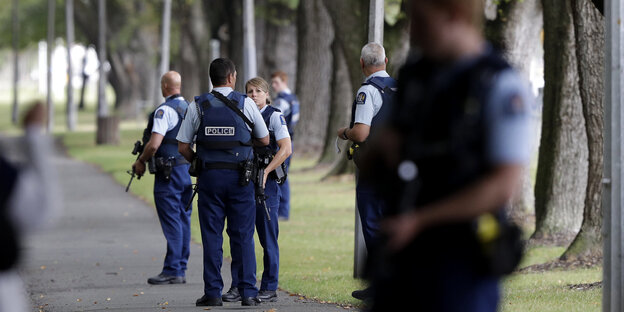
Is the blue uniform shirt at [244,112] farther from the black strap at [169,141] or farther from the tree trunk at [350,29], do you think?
the tree trunk at [350,29]

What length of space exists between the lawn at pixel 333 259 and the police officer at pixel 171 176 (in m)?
0.95

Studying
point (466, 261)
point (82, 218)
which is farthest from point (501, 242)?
point (82, 218)

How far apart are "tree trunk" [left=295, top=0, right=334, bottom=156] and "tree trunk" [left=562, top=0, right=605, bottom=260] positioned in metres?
19.9

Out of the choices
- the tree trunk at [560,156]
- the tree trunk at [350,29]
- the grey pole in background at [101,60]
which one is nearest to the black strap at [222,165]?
the tree trunk at [560,156]

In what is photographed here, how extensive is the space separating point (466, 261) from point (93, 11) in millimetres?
51927

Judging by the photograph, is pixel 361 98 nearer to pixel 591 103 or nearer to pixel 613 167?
pixel 613 167

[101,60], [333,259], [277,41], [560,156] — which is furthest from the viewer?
[101,60]

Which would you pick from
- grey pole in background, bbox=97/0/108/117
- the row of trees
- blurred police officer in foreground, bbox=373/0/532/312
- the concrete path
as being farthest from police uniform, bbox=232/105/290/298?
grey pole in background, bbox=97/0/108/117

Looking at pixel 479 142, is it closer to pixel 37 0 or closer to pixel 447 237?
pixel 447 237

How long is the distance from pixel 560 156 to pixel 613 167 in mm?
6713

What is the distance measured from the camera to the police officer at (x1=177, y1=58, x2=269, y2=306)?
27.9 ft

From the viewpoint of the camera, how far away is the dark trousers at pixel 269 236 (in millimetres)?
9250

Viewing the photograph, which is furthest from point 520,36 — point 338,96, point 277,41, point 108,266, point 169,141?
point 277,41

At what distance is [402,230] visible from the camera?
12.3ft
